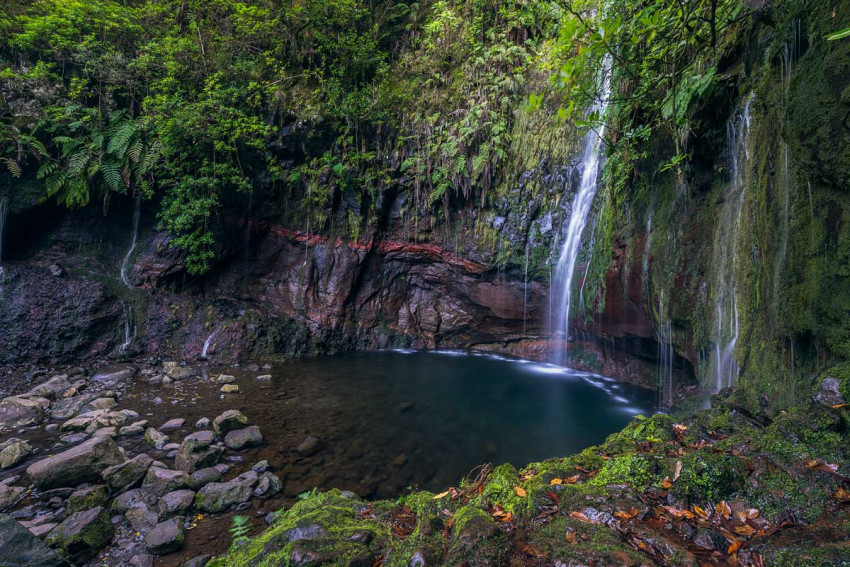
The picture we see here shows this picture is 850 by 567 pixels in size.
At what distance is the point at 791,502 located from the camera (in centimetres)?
195

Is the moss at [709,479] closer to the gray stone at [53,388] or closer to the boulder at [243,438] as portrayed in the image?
the boulder at [243,438]

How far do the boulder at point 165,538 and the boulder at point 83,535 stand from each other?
40 centimetres

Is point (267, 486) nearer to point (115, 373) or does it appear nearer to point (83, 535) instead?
point (83, 535)

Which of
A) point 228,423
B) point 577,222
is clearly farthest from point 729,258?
point 228,423

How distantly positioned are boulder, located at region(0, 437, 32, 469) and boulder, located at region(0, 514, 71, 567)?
301 centimetres

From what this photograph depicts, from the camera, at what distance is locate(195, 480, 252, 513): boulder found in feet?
13.5

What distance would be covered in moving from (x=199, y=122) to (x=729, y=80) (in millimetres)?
12308

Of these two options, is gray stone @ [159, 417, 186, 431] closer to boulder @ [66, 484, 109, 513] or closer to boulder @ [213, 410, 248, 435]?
boulder @ [213, 410, 248, 435]

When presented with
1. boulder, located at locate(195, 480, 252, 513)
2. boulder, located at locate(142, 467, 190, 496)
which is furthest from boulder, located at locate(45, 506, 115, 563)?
boulder, located at locate(195, 480, 252, 513)

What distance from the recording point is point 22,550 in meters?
2.87

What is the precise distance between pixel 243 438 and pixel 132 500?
1.63m

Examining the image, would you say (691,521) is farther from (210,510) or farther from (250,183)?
(250,183)

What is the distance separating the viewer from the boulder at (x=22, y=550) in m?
2.79

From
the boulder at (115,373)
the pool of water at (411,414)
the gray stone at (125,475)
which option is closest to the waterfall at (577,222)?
the pool of water at (411,414)
